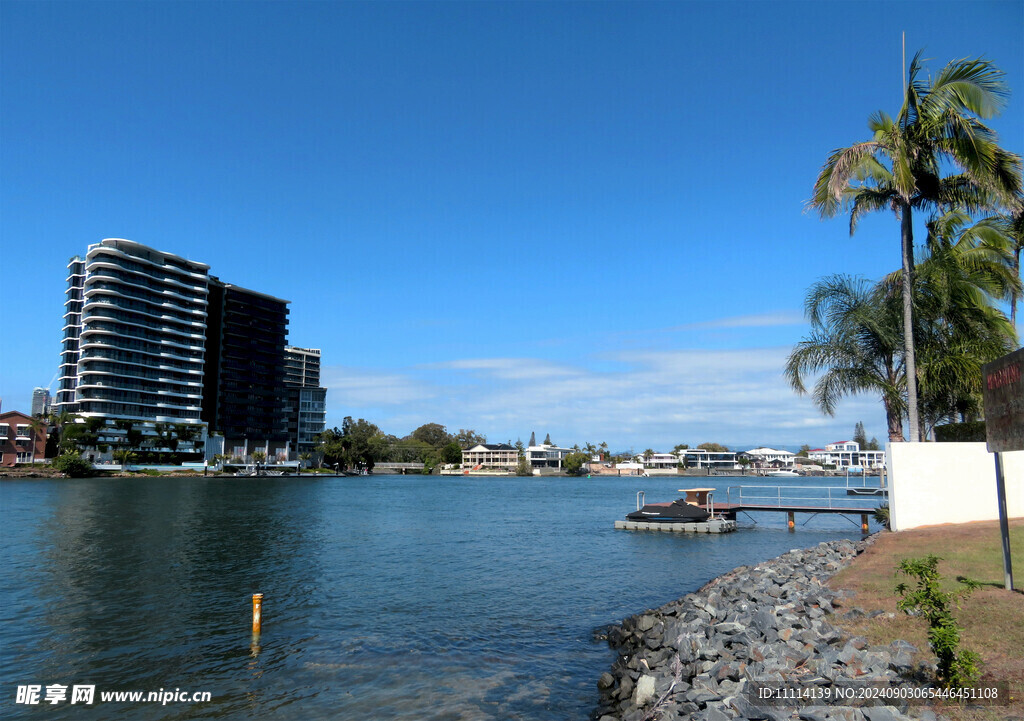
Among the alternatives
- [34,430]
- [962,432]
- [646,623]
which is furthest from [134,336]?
[962,432]

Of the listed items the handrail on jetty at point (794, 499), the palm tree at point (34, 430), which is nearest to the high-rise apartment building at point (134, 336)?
the palm tree at point (34, 430)

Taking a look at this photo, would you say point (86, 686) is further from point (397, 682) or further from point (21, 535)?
point (21, 535)

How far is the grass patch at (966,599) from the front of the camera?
8898mm

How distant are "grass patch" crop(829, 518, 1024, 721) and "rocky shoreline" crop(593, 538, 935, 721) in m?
0.52

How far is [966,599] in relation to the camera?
38.5ft

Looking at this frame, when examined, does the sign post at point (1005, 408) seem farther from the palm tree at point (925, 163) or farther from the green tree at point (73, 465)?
the green tree at point (73, 465)

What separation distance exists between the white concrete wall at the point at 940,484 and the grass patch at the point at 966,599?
30.9 inches

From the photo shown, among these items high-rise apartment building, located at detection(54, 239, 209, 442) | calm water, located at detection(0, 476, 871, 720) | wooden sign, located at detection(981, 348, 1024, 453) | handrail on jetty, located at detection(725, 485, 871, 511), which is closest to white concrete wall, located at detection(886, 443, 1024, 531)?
calm water, located at detection(0, 476, 871, 720)

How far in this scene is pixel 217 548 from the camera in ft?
131

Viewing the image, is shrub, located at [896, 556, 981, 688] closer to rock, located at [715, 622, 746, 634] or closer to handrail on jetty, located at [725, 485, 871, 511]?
rock, located at [715, 622, 746, 634]

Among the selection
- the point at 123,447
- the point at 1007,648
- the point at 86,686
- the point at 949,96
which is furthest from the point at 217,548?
the point at 123,447

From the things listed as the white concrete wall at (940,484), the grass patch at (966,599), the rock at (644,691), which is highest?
the white concrete wall at (940,484)

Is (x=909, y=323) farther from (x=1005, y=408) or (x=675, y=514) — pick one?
(x=675, y=514)

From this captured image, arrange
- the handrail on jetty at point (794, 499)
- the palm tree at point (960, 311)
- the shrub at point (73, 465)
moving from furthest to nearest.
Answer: the shrub at point (73, 465) < the handrail on jetty at point (794, 499) < the palm tree at point (960, 311)
